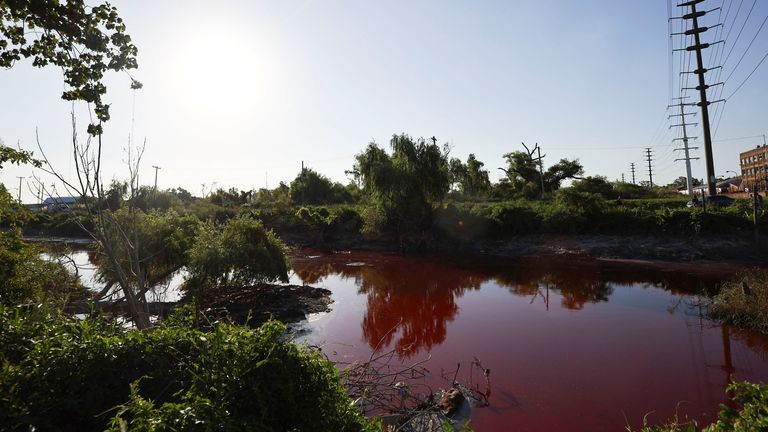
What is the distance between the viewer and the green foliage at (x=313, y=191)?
58.5 metres

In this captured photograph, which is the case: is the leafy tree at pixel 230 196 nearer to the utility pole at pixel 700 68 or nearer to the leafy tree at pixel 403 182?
the leafy tree at pixel 403 182

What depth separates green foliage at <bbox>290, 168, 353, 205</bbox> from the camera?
5847cm

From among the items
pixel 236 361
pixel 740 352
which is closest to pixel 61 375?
pixel 236 361

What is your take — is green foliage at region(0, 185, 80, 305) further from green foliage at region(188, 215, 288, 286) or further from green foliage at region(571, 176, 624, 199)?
green foliage at region(571, 176, 624, 199)

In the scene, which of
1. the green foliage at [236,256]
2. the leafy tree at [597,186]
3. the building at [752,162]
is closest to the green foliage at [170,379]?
the green foliage at [236,256]

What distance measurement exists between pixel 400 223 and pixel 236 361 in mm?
30927

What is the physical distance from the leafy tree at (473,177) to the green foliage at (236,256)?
3851 centimetres

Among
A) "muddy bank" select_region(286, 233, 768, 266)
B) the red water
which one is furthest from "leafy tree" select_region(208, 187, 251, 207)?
the red water

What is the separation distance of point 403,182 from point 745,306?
74.2ft

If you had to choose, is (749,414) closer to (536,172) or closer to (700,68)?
(700,68)

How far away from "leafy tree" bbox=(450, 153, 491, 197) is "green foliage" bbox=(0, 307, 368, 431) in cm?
5049

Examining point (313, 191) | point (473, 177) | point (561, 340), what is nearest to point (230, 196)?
point (313, 191)

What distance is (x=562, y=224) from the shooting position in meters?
30.1

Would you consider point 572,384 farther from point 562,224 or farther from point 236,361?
point 562,224
